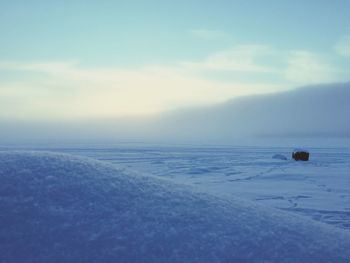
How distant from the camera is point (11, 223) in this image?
81.4 inches

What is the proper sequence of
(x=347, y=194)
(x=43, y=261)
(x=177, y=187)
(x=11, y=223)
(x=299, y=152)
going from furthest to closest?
(x=299, y=152) < (x=347, y=194) < (x=177, y=187) < (x=11, y=223) < (x=43, y=261)

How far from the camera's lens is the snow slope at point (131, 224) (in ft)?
6.32

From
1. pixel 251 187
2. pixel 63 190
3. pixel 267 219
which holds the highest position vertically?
pixel 63 190

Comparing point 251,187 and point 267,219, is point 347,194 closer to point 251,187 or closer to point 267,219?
A: point 251,187

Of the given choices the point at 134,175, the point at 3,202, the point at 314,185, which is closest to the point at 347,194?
the point at 314,185

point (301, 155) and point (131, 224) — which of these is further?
point (301, 155)

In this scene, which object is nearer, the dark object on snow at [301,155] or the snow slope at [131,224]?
the snow slope at [131,224]

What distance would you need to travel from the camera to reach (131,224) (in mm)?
2148

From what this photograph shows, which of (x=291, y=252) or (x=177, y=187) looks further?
(x=177, y=187)

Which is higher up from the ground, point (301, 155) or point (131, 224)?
point (131, 224)

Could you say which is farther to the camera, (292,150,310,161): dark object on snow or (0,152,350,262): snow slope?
(292,150,310,161): dark object on snow

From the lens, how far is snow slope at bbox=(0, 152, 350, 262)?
1.93 metres

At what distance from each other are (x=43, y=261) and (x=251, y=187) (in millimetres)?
7054

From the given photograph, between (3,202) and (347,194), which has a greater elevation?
(3,202)
